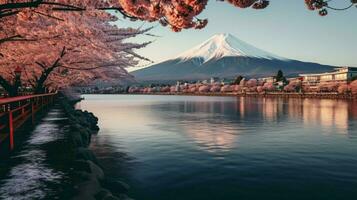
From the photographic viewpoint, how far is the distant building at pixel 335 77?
144 meters

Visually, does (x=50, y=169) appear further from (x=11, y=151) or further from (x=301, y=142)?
(x=301, y=142)

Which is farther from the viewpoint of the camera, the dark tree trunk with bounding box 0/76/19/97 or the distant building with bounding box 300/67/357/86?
the distant building with bounding box 300/67/357/86

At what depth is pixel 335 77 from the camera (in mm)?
156625

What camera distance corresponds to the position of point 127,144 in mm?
23406

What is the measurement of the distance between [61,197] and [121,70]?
74.1 feet

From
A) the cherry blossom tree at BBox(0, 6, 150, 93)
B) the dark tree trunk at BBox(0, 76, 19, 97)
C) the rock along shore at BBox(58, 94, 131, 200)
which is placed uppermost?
the cherry blossom tree at BBox(0, 6, 150, 93)

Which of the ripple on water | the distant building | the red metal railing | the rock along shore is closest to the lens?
the ripple on water

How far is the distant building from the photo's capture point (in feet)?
473

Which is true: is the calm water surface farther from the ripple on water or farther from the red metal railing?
the red metal railing

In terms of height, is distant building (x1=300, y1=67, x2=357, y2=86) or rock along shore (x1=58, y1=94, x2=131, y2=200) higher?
distant building (x1=300, y1=67, x2=357, y2=86)

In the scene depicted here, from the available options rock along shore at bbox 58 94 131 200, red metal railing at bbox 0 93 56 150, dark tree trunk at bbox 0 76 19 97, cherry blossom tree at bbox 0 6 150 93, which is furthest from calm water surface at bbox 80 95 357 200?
dark tree trunk at bbox 0 76 19 97

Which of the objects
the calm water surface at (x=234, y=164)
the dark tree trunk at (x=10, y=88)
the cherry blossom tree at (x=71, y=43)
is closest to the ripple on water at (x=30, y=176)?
the calm water surface at (x=234, y=164)

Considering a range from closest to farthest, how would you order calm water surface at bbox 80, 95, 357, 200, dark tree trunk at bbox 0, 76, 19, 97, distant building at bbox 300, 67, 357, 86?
calm water surface at bbox 80, 95, 357, 200 < dark tree trunk at bbox 0, 76, 19, 97 < distant building at bbox 300, 67, 357, 86

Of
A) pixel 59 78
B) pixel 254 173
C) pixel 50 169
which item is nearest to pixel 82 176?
pixel 50 169
